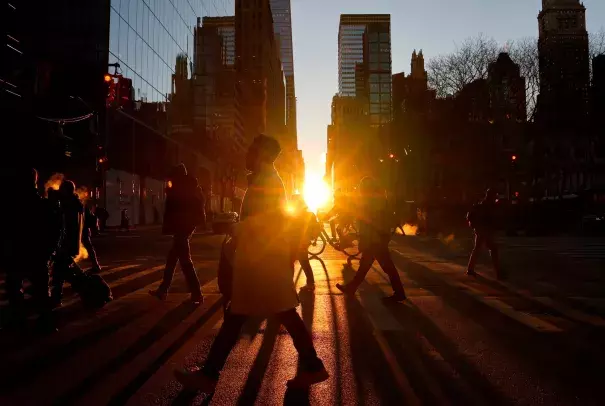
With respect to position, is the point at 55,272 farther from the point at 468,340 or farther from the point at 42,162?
the point at 42,162

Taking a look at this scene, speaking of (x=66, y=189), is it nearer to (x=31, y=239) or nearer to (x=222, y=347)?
(x=31, y=239)

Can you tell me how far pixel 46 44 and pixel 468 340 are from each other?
30319 mm

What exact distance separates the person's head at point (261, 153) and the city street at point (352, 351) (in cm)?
163

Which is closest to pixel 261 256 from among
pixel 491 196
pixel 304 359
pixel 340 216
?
pixel 304 359

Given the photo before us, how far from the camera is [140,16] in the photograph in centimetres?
4234

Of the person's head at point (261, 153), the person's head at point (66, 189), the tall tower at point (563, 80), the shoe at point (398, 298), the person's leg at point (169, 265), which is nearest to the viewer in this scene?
the person's head at point (261, 153)

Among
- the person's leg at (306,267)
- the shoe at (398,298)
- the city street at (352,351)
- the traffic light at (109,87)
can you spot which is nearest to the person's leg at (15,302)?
the city street at (352,351)

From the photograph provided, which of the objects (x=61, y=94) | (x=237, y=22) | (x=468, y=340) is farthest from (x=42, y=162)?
(x=237, y=22)

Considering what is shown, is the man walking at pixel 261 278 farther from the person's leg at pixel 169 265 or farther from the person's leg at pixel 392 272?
the person's leg at pixel 392 272

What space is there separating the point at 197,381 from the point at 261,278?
0.84 m

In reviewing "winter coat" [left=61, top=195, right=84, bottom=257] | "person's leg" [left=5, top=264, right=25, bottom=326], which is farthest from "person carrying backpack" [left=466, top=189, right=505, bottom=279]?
"person's leg" [left=5, top=264, right=25, bottom=326]

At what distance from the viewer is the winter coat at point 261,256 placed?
4102mm

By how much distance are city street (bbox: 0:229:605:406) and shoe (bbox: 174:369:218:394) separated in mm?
77

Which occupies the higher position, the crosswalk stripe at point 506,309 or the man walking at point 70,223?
the man walking at point 70,223
